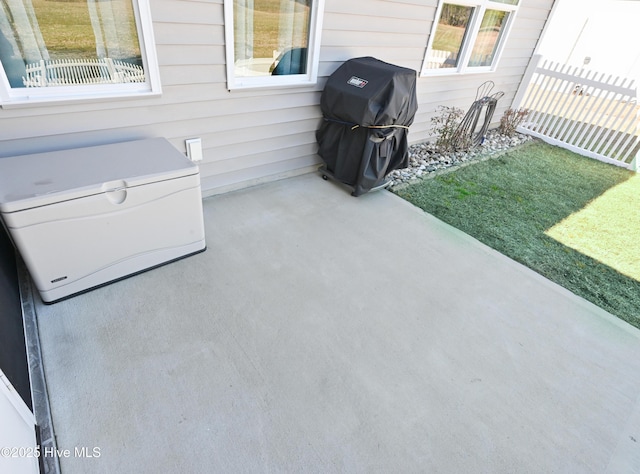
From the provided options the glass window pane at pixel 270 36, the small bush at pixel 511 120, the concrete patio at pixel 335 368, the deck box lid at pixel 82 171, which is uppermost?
the glass window pane at pixel 270 36

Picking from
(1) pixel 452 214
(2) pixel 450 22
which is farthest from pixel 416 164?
(2) pixel 450 22

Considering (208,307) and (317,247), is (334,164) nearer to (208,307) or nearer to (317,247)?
(317,247)

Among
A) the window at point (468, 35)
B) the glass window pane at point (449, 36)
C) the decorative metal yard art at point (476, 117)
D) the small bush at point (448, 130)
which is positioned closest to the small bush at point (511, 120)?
the decorative metal yard art at point (476, 117)

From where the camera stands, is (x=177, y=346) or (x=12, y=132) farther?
(x=12, y=132)

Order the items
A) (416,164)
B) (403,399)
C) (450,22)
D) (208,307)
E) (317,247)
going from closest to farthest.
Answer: (403,399), (208,307), (317,247), (450,22), (416,164)

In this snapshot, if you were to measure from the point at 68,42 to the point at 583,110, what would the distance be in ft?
19.6

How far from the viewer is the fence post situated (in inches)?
190

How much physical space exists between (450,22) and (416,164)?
1.52 meters

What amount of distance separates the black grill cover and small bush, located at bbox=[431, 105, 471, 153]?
4.50ft

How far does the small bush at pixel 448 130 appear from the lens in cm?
399

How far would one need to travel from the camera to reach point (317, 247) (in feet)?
7.52

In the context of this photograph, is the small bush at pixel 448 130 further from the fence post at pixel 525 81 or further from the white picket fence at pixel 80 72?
the white picket fence at pixel 80 72

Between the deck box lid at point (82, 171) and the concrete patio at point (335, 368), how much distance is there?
578 millimetres

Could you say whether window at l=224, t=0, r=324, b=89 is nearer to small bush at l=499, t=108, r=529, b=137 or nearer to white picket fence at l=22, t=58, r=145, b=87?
white picket fence at l=22, t=58, r=145, b=87
